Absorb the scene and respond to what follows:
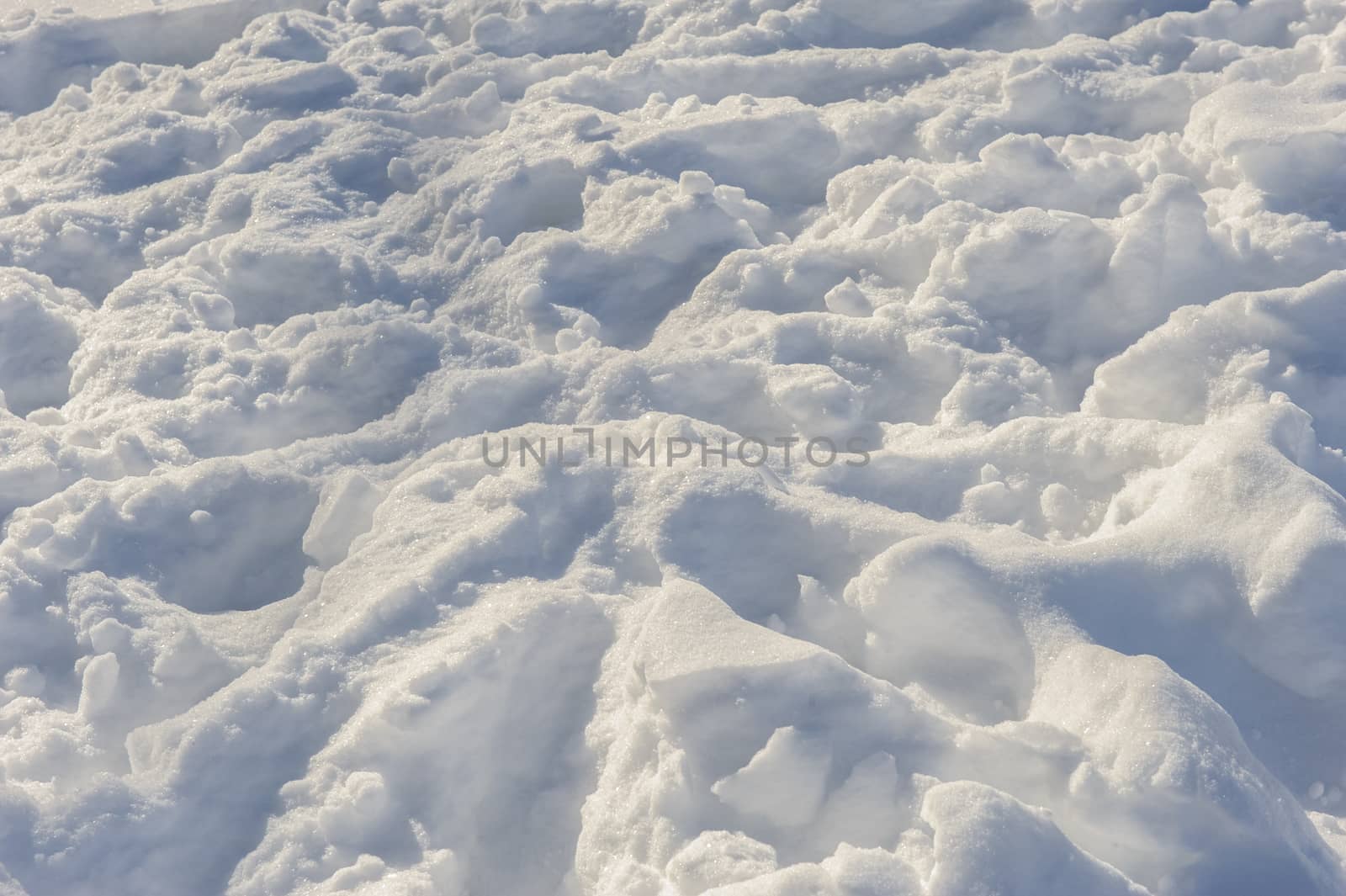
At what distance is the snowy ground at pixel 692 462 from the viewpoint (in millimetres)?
1741

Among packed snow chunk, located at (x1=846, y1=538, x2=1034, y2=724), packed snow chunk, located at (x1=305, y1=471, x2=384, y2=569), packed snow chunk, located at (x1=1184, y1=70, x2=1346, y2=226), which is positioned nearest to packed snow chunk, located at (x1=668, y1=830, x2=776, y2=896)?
packed snow chunk, located at (x1=846, y1=538, x2=1034, y2=724)

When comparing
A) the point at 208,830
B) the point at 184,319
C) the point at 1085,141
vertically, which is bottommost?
the point at 208,830

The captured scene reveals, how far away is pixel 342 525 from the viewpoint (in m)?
2.28

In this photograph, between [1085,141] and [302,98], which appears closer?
[1085,141]

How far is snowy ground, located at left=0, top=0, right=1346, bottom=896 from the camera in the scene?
174 cm

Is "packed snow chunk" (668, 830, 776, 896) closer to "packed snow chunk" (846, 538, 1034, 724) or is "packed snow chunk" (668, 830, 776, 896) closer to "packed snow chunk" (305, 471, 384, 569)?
"packed snow chunk" (846, 538, 1034, 724)

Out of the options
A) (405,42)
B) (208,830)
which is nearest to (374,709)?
(208,830)

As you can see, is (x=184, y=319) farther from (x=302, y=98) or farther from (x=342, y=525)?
(x=302, y=98)

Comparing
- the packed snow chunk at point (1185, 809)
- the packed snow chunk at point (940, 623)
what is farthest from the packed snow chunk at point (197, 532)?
the packed snow chunk at point (1185, 809)

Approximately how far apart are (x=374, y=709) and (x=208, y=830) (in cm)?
31

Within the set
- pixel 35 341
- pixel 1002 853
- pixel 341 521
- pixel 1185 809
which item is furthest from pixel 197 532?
pixel 1185 809

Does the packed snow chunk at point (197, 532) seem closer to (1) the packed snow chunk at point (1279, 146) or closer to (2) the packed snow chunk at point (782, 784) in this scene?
(2) the packed snow chunk at point (782, 784)

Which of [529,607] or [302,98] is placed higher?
[302,98]

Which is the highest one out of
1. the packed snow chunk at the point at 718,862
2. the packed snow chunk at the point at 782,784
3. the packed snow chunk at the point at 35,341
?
the packed snow chunk at the point at 35,341
